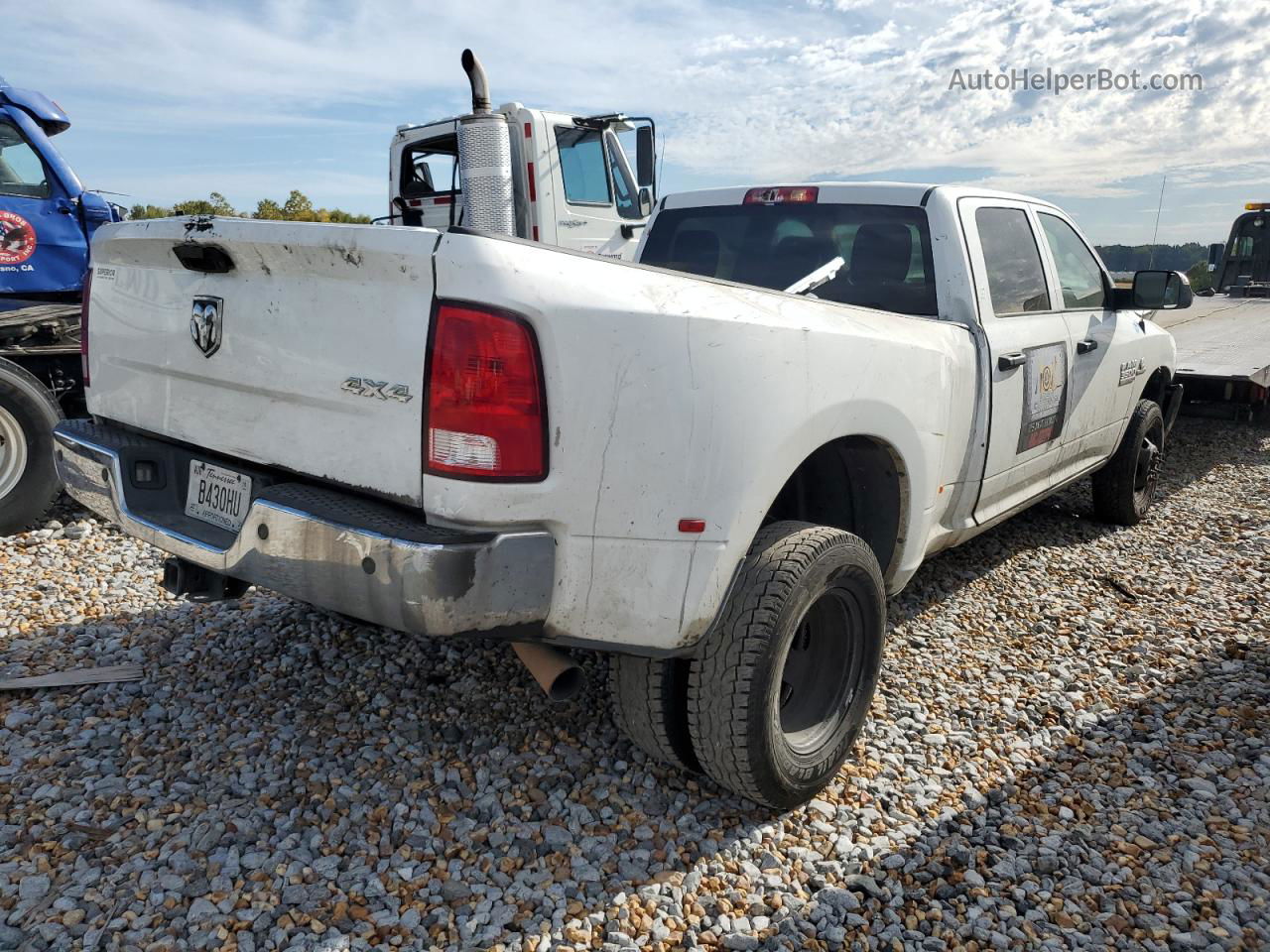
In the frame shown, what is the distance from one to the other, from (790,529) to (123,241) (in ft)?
6.92

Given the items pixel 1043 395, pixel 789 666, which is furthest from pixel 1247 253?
pixel 789 666

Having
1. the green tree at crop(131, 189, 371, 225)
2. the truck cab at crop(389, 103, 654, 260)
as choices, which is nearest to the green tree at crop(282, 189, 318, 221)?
the green tree at crop(131, 189, 371, 225)

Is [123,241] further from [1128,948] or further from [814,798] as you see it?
[1128,948]

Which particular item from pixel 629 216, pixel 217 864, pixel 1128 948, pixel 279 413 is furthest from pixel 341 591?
pixel 629 216

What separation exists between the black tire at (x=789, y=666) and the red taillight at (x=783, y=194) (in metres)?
1.79

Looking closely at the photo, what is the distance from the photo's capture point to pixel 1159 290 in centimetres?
461

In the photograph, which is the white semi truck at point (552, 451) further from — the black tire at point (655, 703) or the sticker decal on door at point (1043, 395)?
the sticker decal on door at point (1043, 395)

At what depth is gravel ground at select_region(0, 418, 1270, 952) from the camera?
2281mm

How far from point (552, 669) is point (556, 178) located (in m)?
7.07

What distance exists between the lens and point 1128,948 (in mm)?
2250

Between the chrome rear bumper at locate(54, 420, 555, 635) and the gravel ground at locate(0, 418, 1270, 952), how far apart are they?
0.76 metres

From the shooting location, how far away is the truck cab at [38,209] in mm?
5840

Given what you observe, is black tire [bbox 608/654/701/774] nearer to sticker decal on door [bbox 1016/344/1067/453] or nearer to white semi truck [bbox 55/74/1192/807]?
white semi truck [bbox 55/74/1192/807]

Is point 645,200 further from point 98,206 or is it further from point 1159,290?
point 1159,290
